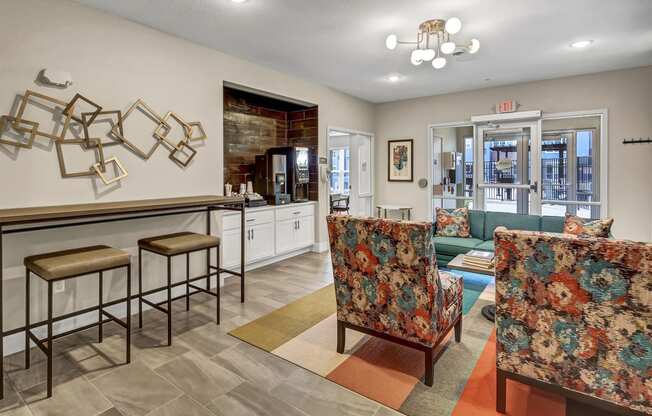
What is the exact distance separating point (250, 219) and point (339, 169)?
4.37m

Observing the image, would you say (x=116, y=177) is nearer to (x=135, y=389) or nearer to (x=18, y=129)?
(x=18, y=129)

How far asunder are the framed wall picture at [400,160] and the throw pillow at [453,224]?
67.1 inches

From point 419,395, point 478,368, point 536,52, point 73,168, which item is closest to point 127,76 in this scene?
point 73,168

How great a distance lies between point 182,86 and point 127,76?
54 cm

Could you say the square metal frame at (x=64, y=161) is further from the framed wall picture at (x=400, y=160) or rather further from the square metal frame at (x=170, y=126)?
the framed wall picture at (x=400, y=160)

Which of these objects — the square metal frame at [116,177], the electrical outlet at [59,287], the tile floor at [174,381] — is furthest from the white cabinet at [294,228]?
the electrical outlet at [59,287]

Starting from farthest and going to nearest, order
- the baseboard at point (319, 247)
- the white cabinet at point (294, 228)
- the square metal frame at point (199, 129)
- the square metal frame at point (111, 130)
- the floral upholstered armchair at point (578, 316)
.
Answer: the baseboard at point (319, 247) → the white cabinet at point (294, 228) → the square metal frame at point (199, 129) → the square metal frame at point (111, 130) → the floral upholstered armchair at point (578, 316)

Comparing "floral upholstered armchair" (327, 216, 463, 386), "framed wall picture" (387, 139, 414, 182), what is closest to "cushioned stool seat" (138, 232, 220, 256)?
"floral upholstered armchair" (327, 216, 463, 386)

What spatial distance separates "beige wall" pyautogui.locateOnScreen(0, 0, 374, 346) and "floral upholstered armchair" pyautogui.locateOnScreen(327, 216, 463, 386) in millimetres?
2037

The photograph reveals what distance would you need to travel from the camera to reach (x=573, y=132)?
5164mm

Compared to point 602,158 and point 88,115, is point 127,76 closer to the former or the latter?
point 88,115

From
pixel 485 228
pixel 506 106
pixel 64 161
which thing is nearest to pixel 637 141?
pixel 506 106

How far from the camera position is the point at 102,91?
298 centimetres

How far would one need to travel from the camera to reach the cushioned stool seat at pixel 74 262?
211 cm
